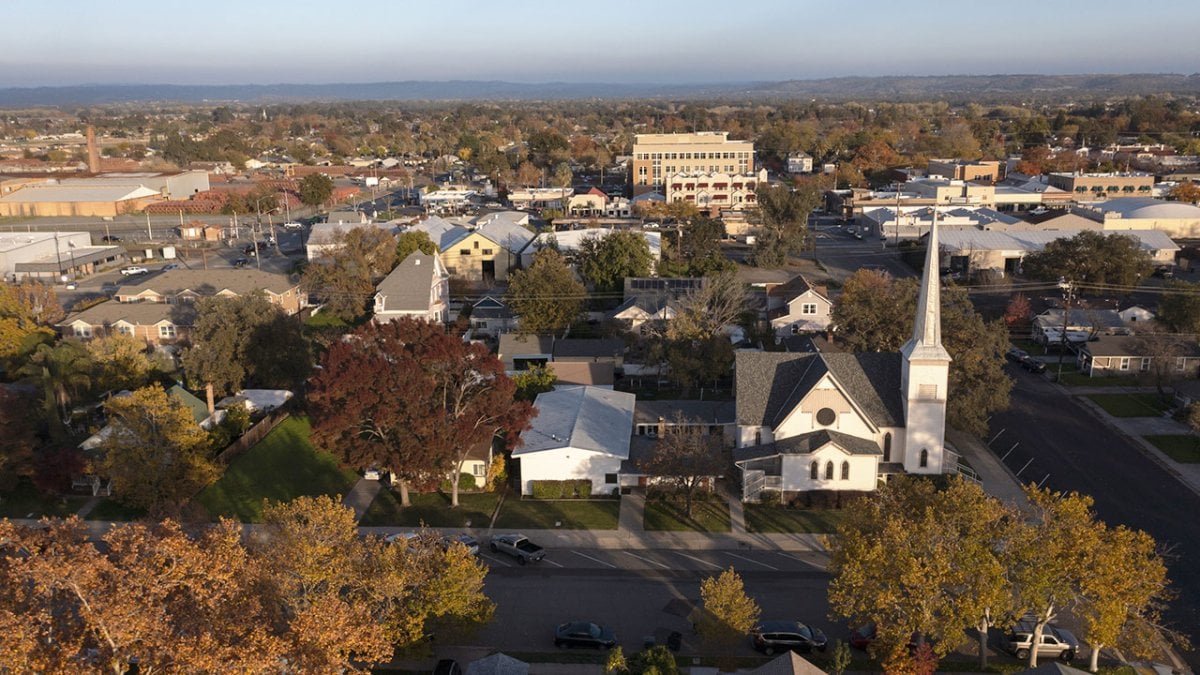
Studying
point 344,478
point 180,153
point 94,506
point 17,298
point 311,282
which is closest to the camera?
point 94,506

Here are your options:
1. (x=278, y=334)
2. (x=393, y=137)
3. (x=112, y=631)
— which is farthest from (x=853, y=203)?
(x=393, y=137)

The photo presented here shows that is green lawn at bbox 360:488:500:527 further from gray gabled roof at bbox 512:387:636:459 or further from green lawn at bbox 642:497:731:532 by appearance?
green lawn at bbox 642:497:731:532

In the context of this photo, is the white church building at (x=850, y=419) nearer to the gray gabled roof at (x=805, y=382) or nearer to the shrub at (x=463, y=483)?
the gray gabled roof at (x=805, y=382)

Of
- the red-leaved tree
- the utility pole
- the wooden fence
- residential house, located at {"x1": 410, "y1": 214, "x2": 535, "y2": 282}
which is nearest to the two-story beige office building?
residential house, located at {"x1": 410, "y1": 214, "x2": 535, "y2": 282}

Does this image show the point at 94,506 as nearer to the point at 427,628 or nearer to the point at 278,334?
the point at 278,334

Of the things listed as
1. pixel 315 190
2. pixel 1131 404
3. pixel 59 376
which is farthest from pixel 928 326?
pixel 315 190

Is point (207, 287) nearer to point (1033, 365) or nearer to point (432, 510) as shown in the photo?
point (432, 510)
